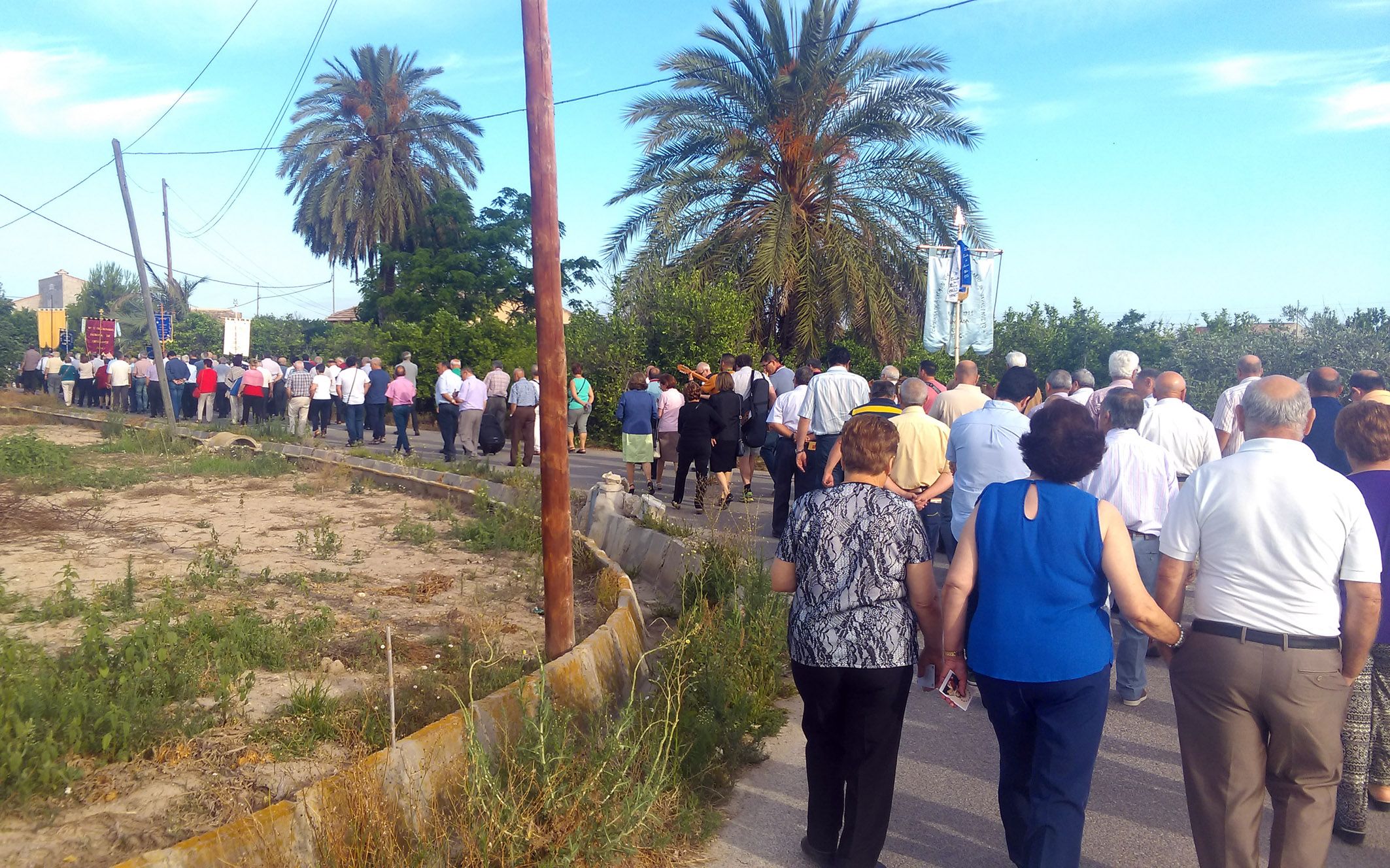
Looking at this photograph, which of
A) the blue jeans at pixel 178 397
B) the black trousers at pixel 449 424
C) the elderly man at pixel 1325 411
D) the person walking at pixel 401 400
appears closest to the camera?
the elderly man at pixel 1325 411

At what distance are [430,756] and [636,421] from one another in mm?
8504

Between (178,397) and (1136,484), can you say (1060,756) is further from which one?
(178,397)

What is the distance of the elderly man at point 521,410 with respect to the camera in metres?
15.1

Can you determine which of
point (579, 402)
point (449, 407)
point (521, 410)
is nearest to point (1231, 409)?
point (521, 410)

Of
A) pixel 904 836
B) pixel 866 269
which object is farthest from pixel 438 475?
pixel 904 836

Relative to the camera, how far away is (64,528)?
11.2m

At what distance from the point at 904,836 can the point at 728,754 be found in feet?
3.24

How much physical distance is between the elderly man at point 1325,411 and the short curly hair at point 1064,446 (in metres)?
4.66

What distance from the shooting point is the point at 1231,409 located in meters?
8.40

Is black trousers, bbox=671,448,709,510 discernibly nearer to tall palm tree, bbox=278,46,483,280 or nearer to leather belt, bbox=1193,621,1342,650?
leather belt, bbox=1193,621,1342,650

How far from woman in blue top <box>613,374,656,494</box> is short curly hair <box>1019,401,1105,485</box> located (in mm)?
9045

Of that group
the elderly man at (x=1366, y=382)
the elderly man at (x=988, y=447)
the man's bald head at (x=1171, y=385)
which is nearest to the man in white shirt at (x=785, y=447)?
the man's bald head at (x=1171, y=385)

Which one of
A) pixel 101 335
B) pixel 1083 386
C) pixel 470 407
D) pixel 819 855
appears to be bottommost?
pixel 819 855

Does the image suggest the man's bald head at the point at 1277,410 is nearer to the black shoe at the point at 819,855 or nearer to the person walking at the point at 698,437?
the black shoe at the point at 819,855
